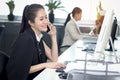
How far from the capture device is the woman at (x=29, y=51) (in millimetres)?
2025

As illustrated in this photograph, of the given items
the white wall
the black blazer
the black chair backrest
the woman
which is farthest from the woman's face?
the white wall

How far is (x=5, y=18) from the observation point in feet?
19.3

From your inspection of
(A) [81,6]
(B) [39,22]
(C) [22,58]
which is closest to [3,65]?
(C) [22,58]

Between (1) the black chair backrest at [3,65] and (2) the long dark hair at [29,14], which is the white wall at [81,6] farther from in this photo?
(1) the black chair backrest at [3,65]

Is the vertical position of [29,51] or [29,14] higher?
[29,14]

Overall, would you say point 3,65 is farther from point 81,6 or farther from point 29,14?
point 81,6

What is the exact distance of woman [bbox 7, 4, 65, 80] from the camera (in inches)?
79.7

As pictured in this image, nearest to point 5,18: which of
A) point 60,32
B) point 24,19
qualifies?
point 60,32

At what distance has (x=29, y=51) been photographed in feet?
6.89

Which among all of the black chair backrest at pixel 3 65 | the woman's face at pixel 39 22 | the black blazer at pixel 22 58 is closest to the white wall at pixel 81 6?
the woman's face at pixel 39 22

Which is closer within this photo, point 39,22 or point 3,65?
point 3,65

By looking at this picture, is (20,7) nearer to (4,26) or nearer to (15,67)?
(4,26)

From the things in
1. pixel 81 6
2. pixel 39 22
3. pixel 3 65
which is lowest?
pixel 3 65

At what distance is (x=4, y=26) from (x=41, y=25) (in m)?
3.29
